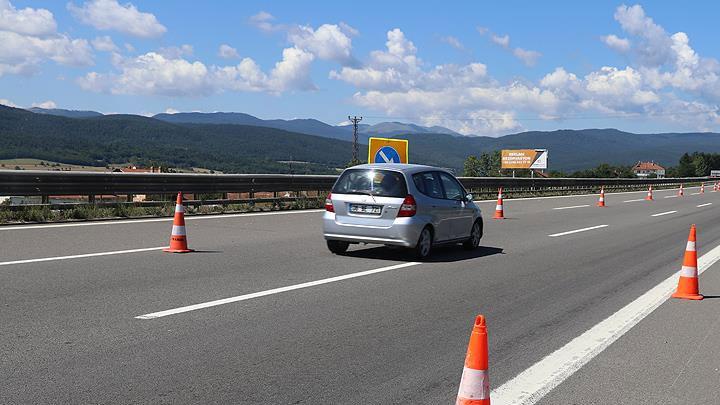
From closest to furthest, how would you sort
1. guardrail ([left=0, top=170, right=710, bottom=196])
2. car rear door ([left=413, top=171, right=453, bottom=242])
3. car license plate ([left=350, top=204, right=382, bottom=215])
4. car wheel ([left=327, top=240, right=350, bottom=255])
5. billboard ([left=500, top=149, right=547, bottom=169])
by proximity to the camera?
car license plate ([left=350, top=204, right=382, bottom=215]) → car rear door ([left=413, top=171, right=453, bottom=242]) → car wheel ([left=327, top=240, right=350, bottom=255]) → guardrail ([left=0, top=170, right=710, bottom=196]) → billboard ([left=500, top=149, right=547, bottom=169])

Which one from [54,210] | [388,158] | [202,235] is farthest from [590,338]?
[388,158]

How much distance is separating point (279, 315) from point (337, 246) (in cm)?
502

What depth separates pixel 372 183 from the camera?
38.0 feet

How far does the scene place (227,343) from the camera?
5.82m

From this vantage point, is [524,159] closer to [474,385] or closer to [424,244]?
[424,244]

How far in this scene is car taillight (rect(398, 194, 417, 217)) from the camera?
1120 centimetres

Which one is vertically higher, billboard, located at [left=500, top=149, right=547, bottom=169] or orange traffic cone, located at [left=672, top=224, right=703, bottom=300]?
billboard, located at [left=500, top=149, right=547, bottom=169]

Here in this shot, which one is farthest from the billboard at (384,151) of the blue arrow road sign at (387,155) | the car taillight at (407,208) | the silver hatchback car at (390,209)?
the car taillight at (407,208)

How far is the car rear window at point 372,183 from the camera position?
11.4 m

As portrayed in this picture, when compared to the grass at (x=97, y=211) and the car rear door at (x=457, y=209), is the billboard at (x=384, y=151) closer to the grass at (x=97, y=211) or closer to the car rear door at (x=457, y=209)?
the grass at (x=97, y=211)

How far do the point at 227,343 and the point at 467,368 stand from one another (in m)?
2.68

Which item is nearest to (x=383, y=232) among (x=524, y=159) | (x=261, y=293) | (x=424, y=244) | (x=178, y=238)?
(x=424, y=244)

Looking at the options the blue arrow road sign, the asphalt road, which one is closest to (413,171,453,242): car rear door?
the asphalt road

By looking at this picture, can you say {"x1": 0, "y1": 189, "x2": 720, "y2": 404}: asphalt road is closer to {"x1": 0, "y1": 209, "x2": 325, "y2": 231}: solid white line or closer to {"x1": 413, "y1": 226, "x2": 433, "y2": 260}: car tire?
{"x1": 413, "y1": 226, "x2": 433, "y2": 260}: car tire
